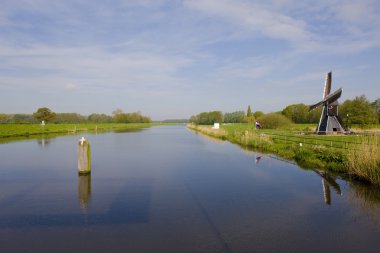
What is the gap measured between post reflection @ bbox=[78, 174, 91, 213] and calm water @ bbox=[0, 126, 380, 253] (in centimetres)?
3

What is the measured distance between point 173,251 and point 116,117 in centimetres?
12746

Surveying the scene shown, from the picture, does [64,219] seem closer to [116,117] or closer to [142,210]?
[142,210]

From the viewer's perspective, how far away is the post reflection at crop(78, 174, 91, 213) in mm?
7929

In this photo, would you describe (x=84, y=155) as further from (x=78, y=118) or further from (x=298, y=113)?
(x=78, y=118)

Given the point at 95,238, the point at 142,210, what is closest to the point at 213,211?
the point at 142,210

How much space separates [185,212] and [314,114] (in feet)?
236

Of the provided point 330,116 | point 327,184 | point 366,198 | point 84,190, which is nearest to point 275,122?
point 330,116

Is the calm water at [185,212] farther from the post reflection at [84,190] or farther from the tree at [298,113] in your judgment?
the tree at [298,113]

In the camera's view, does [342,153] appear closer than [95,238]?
No

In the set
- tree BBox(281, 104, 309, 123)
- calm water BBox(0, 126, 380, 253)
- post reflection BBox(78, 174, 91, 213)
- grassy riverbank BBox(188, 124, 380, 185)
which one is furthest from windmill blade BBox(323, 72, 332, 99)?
tree BBox(281, 104, 309, 123)

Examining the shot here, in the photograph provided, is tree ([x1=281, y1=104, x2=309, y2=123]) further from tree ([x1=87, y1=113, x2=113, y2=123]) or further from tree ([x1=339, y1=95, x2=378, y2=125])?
tree ([x1=87, y1=113, x2=113, y2=123])

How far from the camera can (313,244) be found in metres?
5.43

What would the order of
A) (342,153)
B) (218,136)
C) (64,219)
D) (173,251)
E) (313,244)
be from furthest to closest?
(218,136), (342,153), (64,219), (313,244), (173,251)

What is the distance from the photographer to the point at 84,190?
9.51 m
